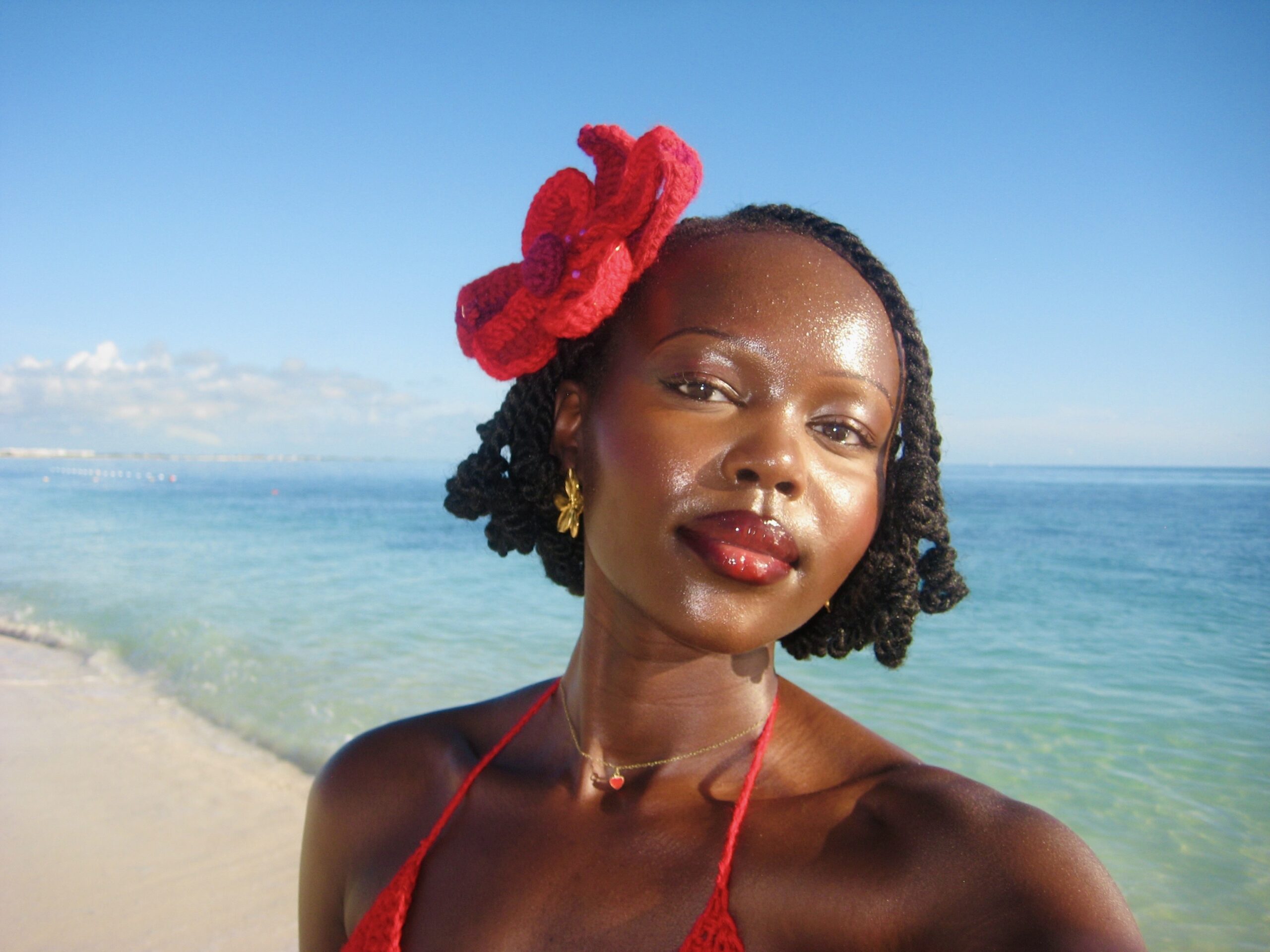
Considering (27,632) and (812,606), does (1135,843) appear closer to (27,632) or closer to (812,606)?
(812,606)

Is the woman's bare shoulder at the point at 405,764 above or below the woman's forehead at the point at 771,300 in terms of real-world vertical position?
below

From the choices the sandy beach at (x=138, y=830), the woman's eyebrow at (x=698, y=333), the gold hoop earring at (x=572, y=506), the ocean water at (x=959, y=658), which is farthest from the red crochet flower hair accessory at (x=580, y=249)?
the ocean water at (x=959, y=658)

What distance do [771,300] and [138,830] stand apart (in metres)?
4.96

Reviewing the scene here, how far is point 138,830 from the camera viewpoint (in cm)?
484

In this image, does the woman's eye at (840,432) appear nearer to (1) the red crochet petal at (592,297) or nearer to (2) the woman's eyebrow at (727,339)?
(2) the woman's eyebrow at (727,339)

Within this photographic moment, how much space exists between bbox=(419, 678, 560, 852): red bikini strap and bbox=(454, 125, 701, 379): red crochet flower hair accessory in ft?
2.45

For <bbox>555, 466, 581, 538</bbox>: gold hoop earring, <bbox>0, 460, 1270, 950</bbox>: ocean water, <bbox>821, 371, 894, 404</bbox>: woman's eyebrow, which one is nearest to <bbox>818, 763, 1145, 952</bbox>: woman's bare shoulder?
<bbox>821, 371, 894, 404</bbox>: woman's eyebrow

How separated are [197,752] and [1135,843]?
6.02 m

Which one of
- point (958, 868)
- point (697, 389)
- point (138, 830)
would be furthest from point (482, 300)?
Result: point (138, 830)

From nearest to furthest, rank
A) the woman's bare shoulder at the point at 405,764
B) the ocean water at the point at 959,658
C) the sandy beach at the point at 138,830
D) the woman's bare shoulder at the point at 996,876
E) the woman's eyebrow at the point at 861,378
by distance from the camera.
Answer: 1. the woman's bare shoulder at the point at 996,876
2. the woman's eyebrow at the point at 861,378
3. the woman's bare shoulder at the point at 405,764
4. the sandy beach at the point at 138,830
5. the ocean water at the point at 959,658

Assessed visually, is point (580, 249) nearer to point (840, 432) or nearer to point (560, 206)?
point (560, 206)

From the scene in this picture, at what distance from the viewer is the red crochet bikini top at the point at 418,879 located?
1407 mm

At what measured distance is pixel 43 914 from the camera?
3934 mm

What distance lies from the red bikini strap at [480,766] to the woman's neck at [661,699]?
229 mm
